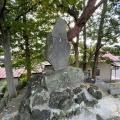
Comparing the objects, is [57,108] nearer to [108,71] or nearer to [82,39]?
[82,39]

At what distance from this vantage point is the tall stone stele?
3602 millimetres

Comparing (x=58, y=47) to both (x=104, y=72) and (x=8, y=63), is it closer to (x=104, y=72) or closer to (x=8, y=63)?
(x=8, y=63)

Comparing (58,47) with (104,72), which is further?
(104,72)

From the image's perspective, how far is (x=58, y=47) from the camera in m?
3.70

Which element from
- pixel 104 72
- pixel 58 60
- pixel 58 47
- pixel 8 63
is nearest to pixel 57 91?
pixel 58 60

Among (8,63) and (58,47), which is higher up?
(58,47)

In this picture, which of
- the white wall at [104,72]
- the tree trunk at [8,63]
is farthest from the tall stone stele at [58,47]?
the white wall at [104,72]

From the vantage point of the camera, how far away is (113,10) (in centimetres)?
769

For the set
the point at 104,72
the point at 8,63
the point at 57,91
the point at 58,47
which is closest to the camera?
the point at 57,91

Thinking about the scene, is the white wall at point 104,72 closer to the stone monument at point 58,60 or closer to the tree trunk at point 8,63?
the tree trunk at point 8,63

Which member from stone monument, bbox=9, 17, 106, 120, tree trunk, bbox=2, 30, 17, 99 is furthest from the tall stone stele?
tree trunk, bbox=2, 30, 17, 99

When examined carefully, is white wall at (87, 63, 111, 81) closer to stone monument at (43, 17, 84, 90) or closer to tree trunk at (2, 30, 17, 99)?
tree trunk at (2, 30, 17, 99)

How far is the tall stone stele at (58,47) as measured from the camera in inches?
142

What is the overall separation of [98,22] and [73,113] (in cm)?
669
